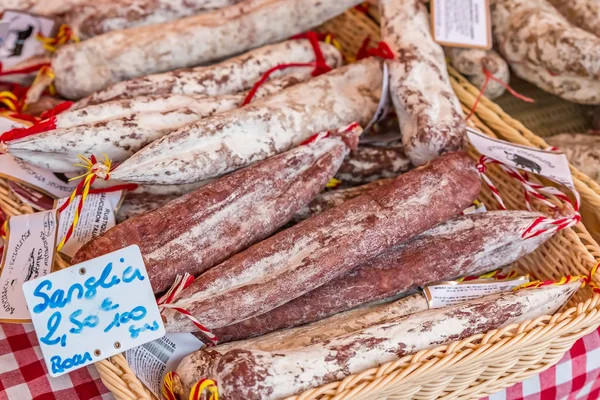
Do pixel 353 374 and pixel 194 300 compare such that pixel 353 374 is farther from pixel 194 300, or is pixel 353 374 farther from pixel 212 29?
pixel 212 29

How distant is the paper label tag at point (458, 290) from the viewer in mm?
1380

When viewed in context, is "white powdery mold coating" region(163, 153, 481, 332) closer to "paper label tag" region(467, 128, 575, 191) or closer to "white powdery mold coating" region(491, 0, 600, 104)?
"paper label tag" region(467, 128, 575, 191)

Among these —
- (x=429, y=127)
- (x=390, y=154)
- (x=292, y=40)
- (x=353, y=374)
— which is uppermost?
(x=292, y=40)

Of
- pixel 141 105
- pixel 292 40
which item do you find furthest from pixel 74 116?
pixel 292 40

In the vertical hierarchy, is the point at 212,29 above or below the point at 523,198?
above

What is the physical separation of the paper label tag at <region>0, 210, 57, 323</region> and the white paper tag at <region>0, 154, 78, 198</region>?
112mm

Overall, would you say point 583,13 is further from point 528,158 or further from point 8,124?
point 8,124

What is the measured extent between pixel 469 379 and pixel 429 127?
641 millimetres

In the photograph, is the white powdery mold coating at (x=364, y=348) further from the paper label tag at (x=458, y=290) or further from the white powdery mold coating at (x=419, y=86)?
the white powdery mold coating at (x=419, y=86)

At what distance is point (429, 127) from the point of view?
156 cm

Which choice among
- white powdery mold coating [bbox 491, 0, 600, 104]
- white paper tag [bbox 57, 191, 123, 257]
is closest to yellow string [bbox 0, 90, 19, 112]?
white paper tag [bbox 57, 191, 123, 257]

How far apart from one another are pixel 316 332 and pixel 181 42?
98 cm

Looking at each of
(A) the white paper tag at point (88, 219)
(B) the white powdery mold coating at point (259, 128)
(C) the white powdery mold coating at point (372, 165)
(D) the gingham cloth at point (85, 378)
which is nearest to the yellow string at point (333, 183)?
(C) the white powdery mold coating at point (372, 165)

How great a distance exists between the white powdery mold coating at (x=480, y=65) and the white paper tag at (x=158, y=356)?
1.23 metres
